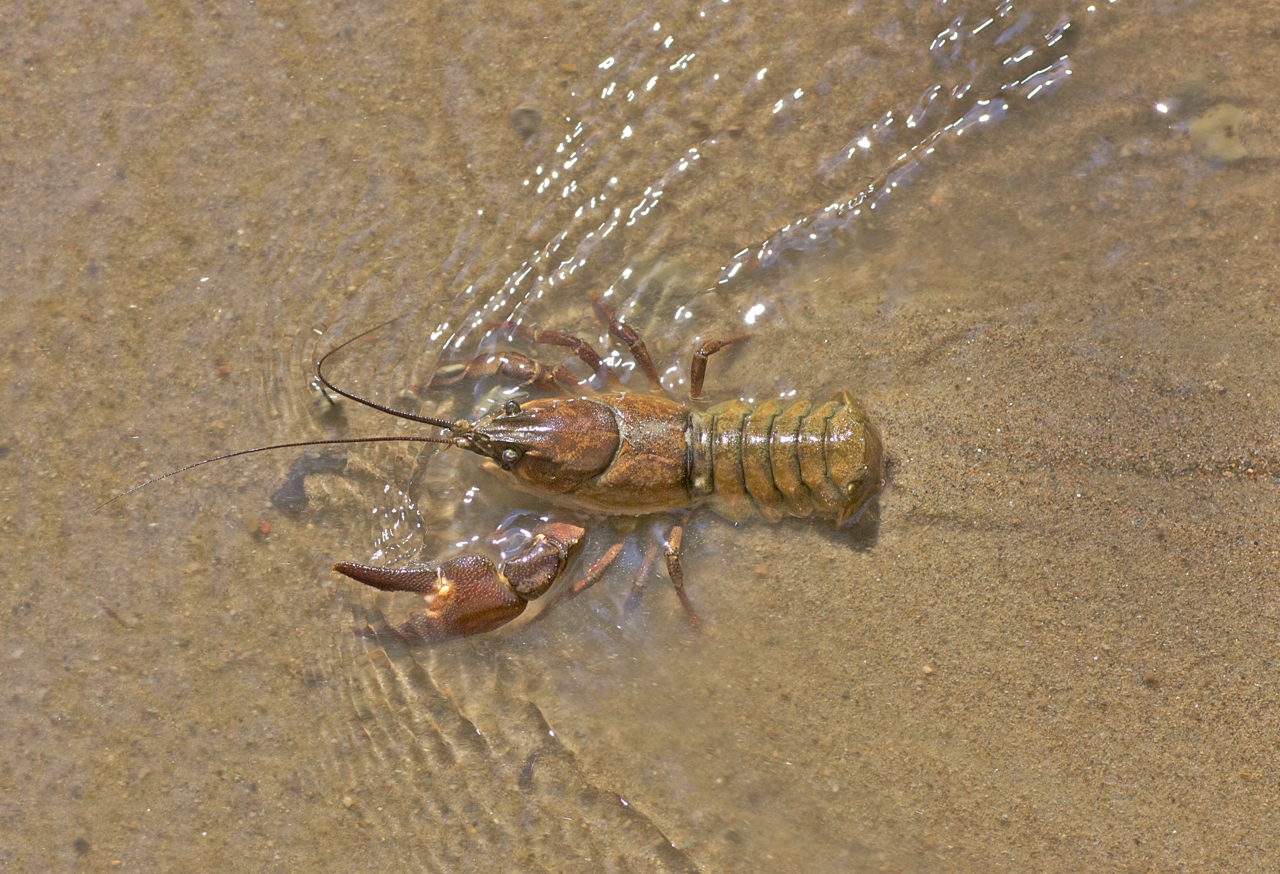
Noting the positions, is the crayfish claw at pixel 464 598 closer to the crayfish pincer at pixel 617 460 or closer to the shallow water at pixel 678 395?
the crayfish pincer at pixel 617 460

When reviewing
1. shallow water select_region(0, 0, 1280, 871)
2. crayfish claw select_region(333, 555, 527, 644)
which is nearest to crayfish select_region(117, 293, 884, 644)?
crayfish claw select_region(333, 555, 527, 644)

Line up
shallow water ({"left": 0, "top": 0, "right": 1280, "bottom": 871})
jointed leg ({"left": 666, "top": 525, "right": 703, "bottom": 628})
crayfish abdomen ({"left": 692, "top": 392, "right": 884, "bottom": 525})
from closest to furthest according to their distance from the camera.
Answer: shallow water ({"left": 0, "top": 0, "right": 1280, "bottom": 871}) < crayfish abdomen ({"left": 692, "top": 392, "right": 884, "bottom": 525}) < jointed leg ({"left": 666, "top": 525, "right": 703, "bottom": 628})

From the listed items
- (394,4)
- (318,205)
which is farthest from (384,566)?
(394,4)

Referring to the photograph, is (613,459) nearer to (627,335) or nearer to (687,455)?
Result: (687,455)

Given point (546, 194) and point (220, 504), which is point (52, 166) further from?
point (546, 194)

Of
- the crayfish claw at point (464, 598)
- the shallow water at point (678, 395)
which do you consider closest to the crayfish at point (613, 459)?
the crayfish claw at point (464, 598)

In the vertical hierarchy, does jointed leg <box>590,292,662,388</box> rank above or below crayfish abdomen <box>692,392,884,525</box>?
above

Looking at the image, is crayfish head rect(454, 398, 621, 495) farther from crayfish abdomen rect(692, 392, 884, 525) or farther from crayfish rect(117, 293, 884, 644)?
crayfish abdomen rect(692, 392, 884, 525)

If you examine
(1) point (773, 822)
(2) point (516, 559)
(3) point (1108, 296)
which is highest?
(2) point (516, 559)
